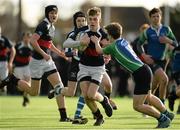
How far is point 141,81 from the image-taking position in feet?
52.4

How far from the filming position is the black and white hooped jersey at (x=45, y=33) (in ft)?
59.1

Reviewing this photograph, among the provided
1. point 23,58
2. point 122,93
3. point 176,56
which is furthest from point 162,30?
point 122,93

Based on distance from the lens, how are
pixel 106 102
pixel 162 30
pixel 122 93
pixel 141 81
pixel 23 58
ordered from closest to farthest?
pixel 141 81
pixel 106 102
pixel 162 30
pixel 23 58
pixel 122 93

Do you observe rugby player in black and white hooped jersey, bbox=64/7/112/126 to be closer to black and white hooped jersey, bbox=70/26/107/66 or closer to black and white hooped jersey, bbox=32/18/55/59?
black and white hooped jersey, bbox=70/26/107/66

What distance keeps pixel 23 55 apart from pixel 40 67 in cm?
1080

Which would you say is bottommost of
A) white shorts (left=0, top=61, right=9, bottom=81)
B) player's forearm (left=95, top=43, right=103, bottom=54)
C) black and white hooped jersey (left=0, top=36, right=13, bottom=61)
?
white shorts (left=0, top=61, right=9, bottom=81)

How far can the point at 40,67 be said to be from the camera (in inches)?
729

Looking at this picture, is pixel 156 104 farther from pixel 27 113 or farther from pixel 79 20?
pixel 27 113

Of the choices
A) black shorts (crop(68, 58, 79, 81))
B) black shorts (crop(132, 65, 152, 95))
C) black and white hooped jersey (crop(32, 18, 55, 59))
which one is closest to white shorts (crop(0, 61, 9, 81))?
black shorts (crop(68, 58, 79, 81))

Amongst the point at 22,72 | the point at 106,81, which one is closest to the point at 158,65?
the point at 106,81

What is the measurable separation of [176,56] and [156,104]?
5044 millimetres

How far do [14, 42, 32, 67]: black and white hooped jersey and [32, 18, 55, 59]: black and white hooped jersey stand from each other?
1062cm

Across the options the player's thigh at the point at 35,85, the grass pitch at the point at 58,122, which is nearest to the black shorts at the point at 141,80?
the grass pitch at the point at 58,122

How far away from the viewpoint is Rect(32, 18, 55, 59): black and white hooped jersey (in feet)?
59.1
